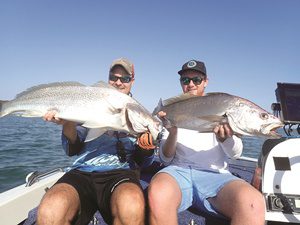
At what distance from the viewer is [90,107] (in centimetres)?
362

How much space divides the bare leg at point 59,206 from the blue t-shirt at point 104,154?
0.62 metres

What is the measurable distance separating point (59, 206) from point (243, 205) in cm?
Result: 198

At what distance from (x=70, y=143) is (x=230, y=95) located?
2.28 meters

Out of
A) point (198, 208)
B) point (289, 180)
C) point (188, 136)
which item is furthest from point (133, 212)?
point (289, 180)

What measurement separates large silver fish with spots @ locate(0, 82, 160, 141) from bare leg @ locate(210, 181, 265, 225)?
1.17m

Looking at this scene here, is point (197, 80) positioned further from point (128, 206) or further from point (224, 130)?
point (128, 206)

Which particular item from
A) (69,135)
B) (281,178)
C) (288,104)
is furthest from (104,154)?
(288,104)

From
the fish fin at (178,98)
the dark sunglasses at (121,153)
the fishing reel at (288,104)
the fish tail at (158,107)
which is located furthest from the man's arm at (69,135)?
the fishing reel at (288,104)

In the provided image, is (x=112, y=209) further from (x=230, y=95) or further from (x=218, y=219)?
(x=230, y=95)

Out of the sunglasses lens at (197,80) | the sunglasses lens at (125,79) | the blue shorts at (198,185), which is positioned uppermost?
the sunglasses lens at (125,79)

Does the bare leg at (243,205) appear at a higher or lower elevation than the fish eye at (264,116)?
lower

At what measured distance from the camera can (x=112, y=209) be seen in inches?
128

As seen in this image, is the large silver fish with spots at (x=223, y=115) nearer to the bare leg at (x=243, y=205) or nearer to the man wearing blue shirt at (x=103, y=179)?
the man wearing blue shirt at (x=103, y=179)

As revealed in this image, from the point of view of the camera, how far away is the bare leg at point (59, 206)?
2980 mm
